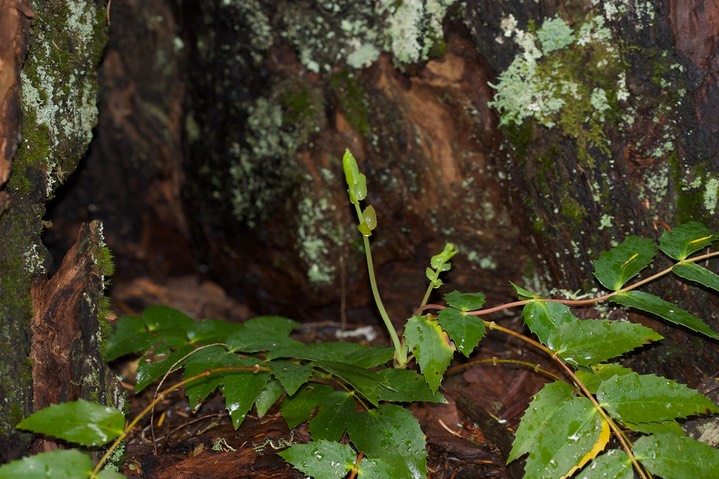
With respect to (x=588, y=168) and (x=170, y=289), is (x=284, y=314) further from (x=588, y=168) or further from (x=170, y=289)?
(x=588, y=168)

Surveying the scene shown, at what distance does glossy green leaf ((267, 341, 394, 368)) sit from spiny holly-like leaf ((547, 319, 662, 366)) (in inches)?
20.3

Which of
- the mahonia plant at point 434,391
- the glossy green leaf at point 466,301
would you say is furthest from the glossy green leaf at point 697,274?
the glossy green leaf at point 466,301

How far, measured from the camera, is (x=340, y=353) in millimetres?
2320

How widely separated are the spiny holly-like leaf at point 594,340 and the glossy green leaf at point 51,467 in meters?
1.23

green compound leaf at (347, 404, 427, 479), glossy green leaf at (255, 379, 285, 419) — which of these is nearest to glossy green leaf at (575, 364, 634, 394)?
green compound leaf at (347, 404, 427, 479)

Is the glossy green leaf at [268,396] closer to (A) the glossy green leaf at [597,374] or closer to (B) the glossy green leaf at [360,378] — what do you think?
(B) the glossy green leaf at [360,378]

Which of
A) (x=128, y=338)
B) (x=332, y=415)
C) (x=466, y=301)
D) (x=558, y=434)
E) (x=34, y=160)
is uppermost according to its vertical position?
(x=34, y=160)

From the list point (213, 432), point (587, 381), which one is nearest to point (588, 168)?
point (587, 381)

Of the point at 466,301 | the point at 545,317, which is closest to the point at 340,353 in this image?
the point at 466,301

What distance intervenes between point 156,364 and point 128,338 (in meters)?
0.28

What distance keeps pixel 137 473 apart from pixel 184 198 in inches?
68.6

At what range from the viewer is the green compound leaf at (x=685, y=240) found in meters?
2.06

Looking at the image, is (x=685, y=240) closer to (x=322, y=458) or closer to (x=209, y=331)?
(x=322, y=458)

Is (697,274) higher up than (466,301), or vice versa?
(466,301)
